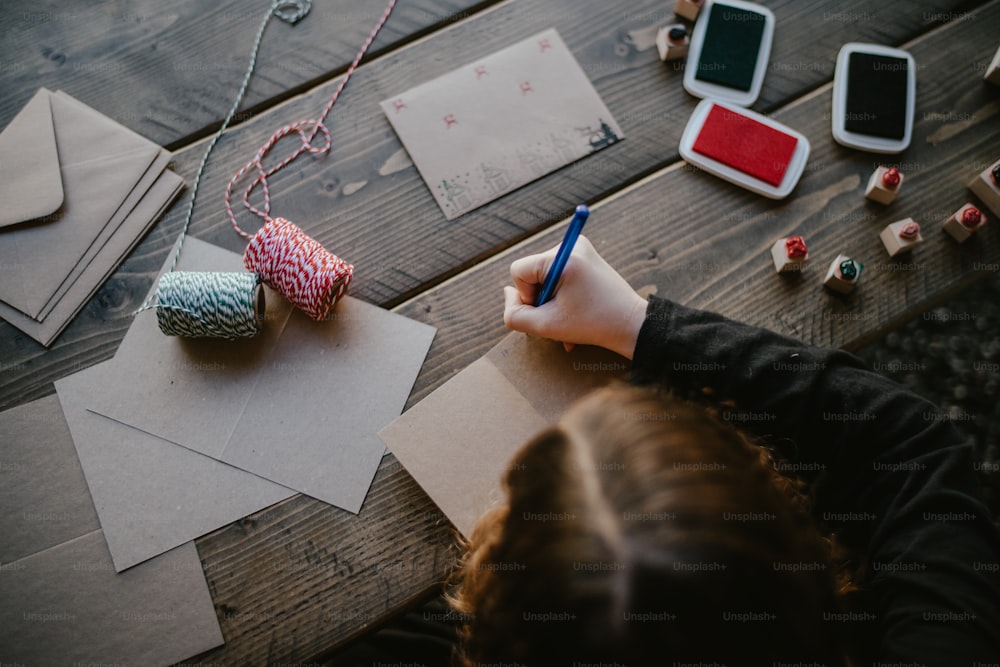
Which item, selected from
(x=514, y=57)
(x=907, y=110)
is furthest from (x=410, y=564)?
(x=907, y=110)

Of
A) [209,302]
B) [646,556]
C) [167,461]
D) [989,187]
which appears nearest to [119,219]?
[209,302]

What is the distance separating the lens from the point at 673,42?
816 mm

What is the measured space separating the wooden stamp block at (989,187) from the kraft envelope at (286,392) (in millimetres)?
725

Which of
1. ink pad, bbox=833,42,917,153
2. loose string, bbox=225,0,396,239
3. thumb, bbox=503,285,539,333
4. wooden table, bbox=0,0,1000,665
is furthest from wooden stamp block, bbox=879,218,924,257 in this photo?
loose string, bbox=225,0,396,239

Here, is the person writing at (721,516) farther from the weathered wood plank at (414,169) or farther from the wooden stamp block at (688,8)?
the wooden stamp block at (688,8)

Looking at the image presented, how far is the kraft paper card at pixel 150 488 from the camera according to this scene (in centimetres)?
68

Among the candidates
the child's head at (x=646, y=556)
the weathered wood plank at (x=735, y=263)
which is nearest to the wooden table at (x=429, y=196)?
the weathered wood plank at (x=735, y=263)

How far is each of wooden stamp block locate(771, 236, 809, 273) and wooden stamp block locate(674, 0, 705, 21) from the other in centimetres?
35

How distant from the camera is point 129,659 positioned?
2.14 feet

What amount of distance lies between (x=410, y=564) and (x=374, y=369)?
23 cm

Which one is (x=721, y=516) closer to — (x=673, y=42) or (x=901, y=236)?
(x=901, y=236)

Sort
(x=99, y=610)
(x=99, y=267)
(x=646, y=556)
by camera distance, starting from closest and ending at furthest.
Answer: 1. (x=646, y=556)
2. (x=99, y=610)
3. (x=99, y=267)

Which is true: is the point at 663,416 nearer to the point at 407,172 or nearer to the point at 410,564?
the point at 410,564

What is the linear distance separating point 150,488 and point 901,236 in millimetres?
947
